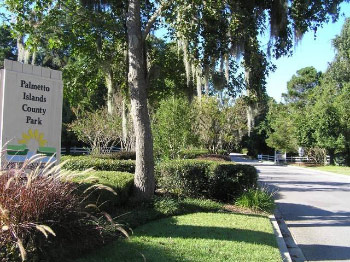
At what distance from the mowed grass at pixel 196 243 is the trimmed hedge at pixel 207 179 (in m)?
3.29

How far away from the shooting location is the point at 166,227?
767cm

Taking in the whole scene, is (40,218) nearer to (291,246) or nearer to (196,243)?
(196,243)

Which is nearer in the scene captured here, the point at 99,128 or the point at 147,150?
the point at 147,150

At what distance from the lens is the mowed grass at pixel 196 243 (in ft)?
18.6

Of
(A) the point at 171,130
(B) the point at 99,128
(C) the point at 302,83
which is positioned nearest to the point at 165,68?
(A) the point at 171,130

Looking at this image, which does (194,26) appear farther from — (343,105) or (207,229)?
(343,105)

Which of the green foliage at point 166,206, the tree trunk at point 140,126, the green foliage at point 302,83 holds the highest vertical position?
the green foliage at point 302,83

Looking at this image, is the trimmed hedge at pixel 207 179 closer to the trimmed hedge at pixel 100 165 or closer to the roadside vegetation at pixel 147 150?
the roadside vegetation at pixel 147 150

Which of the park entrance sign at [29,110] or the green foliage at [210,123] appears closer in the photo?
the park entrance sign at [29,110]

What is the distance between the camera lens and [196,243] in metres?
6.47

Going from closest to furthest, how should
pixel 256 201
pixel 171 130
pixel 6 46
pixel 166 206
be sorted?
pixel 166 206, pixel 256 201, pixel 171 130, pixel 6 46

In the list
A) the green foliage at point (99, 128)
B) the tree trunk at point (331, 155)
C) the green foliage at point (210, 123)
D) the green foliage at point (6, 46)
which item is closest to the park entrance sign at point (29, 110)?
the green foliage at point (99, 128)

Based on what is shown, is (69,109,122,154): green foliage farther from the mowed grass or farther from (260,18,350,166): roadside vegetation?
the mowed grass

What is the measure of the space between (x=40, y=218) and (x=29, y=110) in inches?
127
